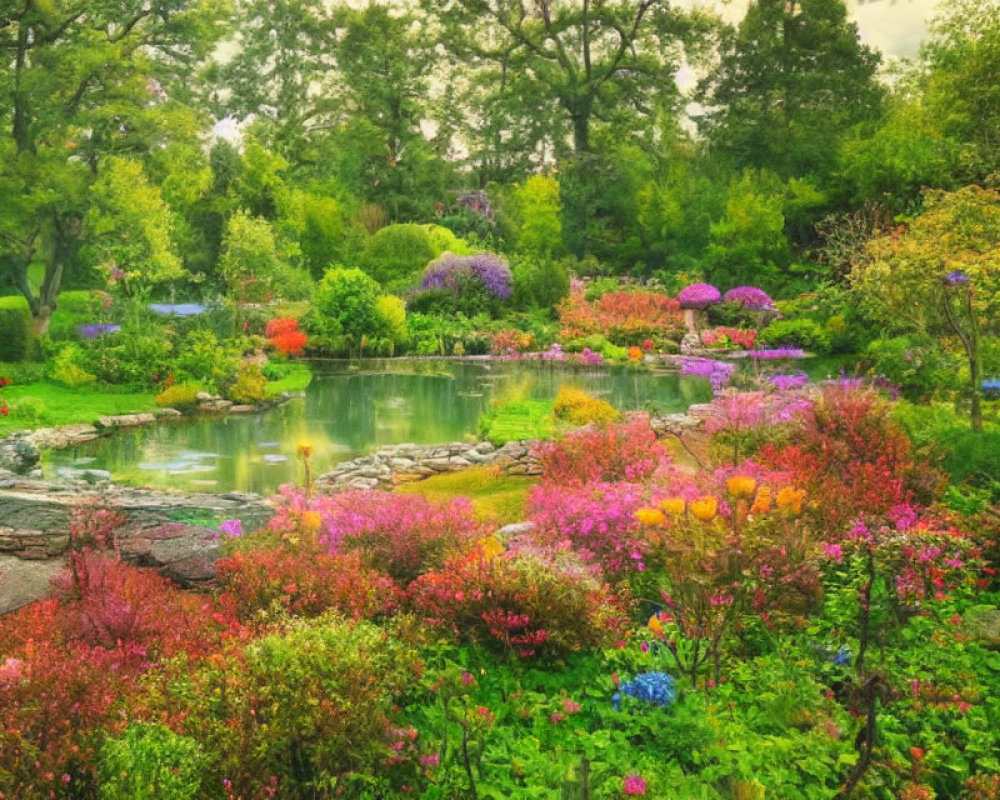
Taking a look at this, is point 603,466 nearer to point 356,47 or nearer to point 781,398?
point 781,398

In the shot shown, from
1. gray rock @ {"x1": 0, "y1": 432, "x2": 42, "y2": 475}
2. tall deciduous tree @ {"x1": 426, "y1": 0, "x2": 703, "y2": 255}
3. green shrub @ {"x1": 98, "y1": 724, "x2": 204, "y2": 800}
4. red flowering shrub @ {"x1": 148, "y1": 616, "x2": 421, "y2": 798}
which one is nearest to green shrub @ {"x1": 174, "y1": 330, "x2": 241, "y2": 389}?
gray rock @ {"x1": 0, "y1": 432, "x2": 42, "y2": 475}

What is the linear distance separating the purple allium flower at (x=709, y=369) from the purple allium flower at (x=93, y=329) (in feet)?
33.2

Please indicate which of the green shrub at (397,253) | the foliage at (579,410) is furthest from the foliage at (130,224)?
the foliage at (579,410)

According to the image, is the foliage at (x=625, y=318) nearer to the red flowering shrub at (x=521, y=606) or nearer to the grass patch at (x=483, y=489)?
the grass patch at (x=483, y=489)

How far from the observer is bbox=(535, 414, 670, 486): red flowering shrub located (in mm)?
6715

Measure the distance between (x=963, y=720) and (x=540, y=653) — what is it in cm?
183

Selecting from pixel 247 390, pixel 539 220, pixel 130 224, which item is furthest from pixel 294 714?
pixel 539 220

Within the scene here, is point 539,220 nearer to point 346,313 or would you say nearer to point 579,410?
point 346,313

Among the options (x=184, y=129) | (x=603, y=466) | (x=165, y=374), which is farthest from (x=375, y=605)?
(x=184, y=129)

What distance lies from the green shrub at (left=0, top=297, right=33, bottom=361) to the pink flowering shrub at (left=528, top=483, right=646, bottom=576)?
475 inches

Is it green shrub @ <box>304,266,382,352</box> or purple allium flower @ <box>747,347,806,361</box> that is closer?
purple allium flower @ <box>747,347,806,361</box>

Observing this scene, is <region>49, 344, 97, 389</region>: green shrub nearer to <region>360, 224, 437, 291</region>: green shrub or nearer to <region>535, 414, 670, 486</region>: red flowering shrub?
<region>535, 414, 670, 486</region>: red flowering shrub

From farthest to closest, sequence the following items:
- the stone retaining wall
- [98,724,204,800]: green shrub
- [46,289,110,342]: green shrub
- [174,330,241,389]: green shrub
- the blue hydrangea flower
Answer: [46,289,110,342]: green shrub, [174,330,241,389]: green shrub, the stone retaining wall, the blue hydrangea flower, [98,724,204,800]: green shrub

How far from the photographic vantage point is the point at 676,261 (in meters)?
24.2
